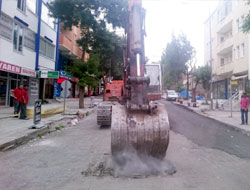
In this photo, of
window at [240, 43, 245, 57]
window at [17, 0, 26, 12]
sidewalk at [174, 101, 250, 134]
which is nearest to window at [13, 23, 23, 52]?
window at [17, 0, 26, 12]

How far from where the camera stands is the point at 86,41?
65.0 feet

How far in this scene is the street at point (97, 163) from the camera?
379 centimetres

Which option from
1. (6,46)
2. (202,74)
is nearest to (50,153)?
(6,46)

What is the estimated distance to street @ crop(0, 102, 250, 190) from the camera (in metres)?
3.79

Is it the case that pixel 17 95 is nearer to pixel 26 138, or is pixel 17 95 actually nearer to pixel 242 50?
pixel 26 138

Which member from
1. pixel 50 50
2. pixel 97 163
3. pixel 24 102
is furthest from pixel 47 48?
pixel 97 163

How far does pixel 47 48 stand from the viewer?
69.2 feet

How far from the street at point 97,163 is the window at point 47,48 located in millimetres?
14668

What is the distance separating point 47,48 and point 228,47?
20387mm

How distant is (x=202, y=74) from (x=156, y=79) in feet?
58.4

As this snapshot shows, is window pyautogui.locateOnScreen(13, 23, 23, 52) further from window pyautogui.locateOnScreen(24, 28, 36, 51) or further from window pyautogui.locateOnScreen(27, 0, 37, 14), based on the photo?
window pyautogui.locateOnScreen(27, 0, 37, 14)

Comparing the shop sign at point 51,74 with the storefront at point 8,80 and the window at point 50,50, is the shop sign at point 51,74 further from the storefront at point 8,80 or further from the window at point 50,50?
the window at point 50,50

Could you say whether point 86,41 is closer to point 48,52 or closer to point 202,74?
point 48,52

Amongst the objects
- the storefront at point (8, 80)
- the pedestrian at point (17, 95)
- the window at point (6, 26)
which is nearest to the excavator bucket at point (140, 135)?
the pedestrian at point (17, 95)
